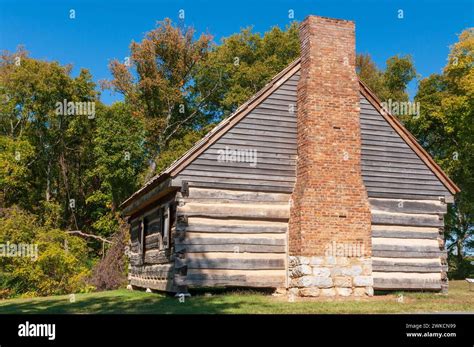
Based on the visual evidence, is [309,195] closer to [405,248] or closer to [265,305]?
[265,305]

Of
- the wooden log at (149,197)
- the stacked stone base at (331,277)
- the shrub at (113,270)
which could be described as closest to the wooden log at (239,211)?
the wooden log at (149,197)

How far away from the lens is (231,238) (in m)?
16.1

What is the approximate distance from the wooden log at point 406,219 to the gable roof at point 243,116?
121 cm

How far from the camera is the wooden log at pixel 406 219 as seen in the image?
17.3 metres

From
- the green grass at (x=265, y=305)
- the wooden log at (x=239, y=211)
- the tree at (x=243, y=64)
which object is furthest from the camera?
the tree at (x=243, y=64)

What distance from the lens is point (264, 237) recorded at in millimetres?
16391

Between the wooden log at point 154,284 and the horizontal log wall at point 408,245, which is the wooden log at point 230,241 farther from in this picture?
the horizontal log wall at point 408,245

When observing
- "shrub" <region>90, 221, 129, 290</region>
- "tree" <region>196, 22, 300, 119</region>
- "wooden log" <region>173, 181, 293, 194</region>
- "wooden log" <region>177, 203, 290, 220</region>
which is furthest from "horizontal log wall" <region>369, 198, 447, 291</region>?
"tree" <region>196, 22, 300, 119</region>

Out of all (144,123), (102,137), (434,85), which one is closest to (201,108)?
(144,123)

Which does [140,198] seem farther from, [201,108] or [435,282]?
[201,108]

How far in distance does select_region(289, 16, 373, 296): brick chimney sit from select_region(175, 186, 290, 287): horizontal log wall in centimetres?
64

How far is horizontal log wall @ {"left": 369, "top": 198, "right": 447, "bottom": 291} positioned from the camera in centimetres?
1731

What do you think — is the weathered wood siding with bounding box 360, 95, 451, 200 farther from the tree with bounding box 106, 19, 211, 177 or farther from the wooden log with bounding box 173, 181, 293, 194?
the tree with bounding box 106, 19, 211, 177
